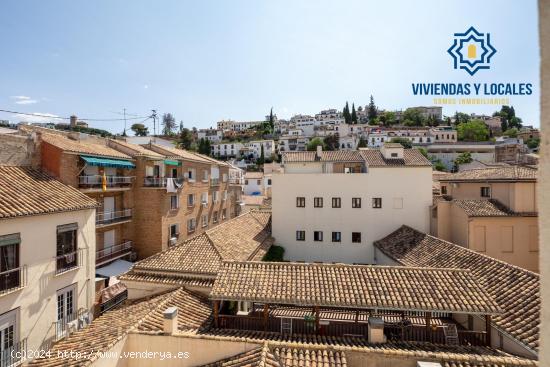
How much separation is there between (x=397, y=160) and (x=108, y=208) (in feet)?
82.8

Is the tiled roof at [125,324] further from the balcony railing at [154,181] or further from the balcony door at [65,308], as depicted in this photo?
the balcony railing at [154,181]

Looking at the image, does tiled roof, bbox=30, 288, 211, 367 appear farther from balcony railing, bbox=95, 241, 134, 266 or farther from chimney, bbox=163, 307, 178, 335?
balcony railing, bbox=95, 241, 134, 266

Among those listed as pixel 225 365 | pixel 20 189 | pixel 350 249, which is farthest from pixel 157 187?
pixel 225 365

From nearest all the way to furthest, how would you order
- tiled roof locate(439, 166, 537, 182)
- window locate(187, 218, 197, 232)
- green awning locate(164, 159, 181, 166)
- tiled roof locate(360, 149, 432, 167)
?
tiled roof locate(439, 166, 537, 182) → tiled roof locate(360, 149, 432, 167) → green awning locate(164, 159, 181, 166) → window locate(187, 218, 197, 232)

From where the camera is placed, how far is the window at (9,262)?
12578 millimetres

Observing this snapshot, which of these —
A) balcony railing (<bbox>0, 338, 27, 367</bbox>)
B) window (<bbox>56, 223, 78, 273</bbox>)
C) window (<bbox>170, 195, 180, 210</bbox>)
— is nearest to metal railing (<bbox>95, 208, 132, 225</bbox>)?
window (<bbox>170, 195, 180, 210</bbox>)

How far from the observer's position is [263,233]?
2759 centimetres

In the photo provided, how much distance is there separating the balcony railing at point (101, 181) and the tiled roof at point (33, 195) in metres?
3.66

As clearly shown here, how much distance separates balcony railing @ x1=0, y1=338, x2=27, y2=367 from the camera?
12.3m

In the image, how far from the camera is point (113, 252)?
2481 cm

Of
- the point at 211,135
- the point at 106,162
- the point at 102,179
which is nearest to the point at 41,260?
the point at 102,179

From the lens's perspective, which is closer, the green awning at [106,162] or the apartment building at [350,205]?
the green awning at [106,162]

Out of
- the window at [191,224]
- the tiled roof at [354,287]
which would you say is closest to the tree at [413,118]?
the window at [191,224]

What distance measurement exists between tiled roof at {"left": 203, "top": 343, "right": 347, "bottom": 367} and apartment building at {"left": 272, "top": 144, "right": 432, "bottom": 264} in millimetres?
18060
